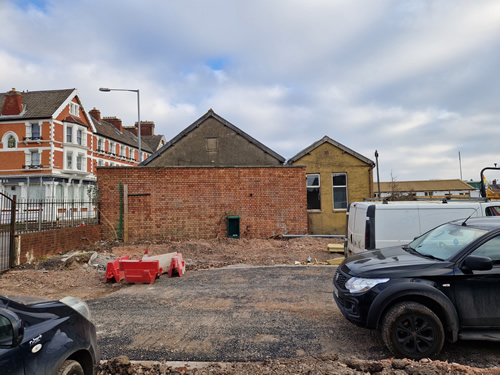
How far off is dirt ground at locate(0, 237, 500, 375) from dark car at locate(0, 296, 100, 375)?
0.95 meters

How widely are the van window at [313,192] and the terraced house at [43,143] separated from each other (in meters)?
25.0

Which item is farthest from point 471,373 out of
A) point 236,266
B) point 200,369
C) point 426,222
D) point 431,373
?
point 236,266

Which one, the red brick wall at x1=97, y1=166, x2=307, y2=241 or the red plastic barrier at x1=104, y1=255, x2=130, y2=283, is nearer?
the red plastic barrier at x1=104, y1=255, x2=130, y2=283

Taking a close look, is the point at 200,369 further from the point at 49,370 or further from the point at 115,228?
the point at 115,228

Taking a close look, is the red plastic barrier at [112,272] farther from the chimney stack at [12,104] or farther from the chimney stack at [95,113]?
the chimney stack at [95,113]

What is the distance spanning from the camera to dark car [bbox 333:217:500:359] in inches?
152

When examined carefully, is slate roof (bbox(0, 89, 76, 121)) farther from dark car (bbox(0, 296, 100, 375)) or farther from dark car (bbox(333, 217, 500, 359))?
dark car (bbox(333, 217, 500, 359))

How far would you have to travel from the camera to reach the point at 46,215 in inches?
445

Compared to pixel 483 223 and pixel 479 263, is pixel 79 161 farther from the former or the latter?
pixel 479 263

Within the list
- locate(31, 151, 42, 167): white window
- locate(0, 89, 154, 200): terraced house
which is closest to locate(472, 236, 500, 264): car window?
locate(0, 89, 154, 200): terraced house

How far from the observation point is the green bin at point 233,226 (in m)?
14.6

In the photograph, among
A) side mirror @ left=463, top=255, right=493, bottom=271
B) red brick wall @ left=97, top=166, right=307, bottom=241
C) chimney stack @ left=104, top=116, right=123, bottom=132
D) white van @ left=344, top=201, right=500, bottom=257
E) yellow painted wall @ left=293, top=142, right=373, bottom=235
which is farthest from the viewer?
chimney stack @ left=104, top=116, right=123, bottom=132

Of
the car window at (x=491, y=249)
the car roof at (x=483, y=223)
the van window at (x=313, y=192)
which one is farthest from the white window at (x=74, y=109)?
the car window at (x=491, y=249)

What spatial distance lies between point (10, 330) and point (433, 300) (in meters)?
4.26
